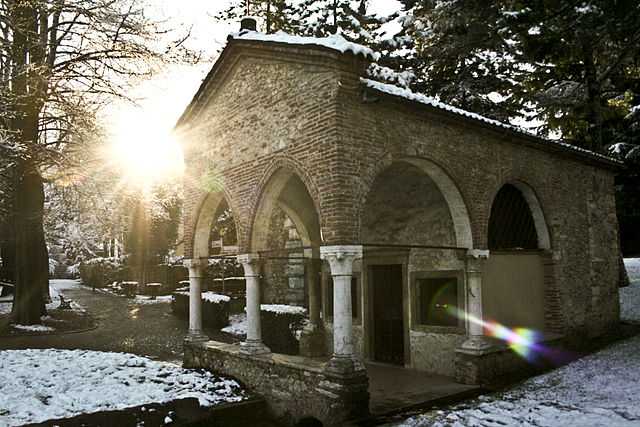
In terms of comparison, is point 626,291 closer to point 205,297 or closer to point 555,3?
point 555,3

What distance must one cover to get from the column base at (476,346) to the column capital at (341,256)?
284cm

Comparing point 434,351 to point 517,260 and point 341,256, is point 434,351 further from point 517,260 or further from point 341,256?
point 341,256

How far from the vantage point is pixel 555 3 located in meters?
8.58

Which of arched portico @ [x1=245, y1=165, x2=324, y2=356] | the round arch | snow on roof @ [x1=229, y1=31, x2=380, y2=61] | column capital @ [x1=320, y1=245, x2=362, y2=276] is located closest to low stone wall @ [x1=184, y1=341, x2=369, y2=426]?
arched portico @ [x1=245, y1=165, x2=324, y2=356]

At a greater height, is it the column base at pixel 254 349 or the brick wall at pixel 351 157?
the brick wall at pixel 351 157

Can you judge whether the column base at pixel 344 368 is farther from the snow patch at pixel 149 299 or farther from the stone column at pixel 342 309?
the snow patch at pixel 149 299

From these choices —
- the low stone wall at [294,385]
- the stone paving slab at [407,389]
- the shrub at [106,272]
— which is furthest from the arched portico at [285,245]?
the shrub at [106,272]

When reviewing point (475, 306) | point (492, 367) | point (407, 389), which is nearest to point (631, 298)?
point (492, 367)

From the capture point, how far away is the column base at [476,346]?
8695 mm

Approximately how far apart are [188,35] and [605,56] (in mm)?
11528

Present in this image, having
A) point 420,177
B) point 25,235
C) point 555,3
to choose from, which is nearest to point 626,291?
point 420,177

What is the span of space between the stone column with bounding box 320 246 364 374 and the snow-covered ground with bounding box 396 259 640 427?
1071 millimetres

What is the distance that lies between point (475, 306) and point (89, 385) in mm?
6711

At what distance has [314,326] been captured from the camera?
12.2 m
